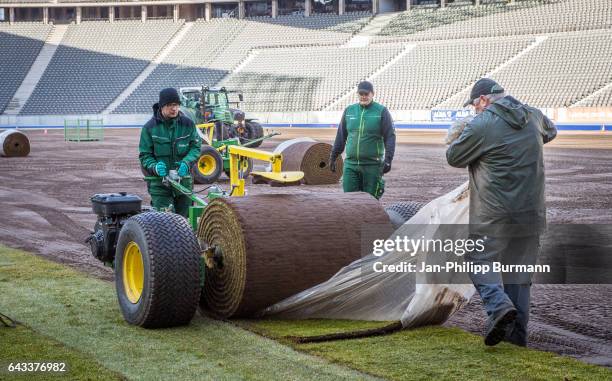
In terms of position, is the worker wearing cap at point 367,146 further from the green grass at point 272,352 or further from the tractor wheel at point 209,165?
the tractor wheel at point 209,165

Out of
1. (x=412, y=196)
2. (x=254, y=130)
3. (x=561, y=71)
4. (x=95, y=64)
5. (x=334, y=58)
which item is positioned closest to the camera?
(x=412, y=196)

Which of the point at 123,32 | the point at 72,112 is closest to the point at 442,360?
the point at 72,112

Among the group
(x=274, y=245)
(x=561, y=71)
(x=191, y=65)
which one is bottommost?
(x=274, y=245)

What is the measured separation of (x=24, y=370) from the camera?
Result: 210 inches

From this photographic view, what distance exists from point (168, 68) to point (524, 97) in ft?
85.4

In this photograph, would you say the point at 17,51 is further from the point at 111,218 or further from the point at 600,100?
the point at 111,218

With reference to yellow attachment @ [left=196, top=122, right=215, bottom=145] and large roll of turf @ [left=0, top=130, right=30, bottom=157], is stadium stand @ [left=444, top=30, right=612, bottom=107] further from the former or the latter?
yellow attachment @ [left=196, top=122, right=215, bottom=145]

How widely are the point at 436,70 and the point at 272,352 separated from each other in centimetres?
4534

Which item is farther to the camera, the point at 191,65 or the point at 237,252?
the point at 191,65

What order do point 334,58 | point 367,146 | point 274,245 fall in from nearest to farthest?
point 274,245
point 367,146
point 334,58

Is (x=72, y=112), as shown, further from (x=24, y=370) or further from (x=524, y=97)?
(x=24, y=370)

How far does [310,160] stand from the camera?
17859mm

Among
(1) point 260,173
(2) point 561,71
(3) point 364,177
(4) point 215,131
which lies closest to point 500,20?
(2) point 561,71

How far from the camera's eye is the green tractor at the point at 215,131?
18656 mm
